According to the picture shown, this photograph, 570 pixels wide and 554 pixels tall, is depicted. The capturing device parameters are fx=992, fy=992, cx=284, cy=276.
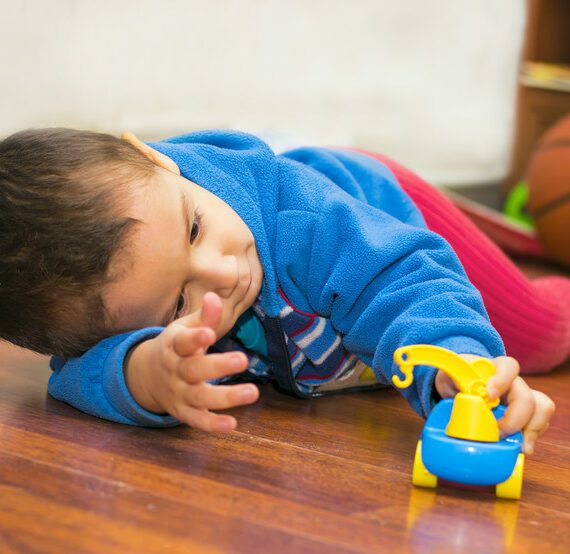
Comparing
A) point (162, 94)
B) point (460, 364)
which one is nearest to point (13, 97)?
Result: point (162, 94)

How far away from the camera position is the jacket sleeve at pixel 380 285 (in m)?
0.88

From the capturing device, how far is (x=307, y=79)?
238 centimetres

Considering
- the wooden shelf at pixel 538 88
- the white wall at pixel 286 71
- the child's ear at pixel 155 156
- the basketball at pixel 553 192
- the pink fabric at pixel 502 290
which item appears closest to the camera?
the child's ear at pixel 155 156

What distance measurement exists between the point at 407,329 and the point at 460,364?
9 cm

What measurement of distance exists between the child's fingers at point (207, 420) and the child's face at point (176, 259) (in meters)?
0.14

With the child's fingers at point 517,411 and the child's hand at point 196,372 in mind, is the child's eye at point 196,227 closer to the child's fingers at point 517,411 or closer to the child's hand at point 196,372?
the child's hand at point 196,372

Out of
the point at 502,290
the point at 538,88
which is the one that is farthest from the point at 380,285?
the point at 538,88

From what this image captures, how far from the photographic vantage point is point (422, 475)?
815mm

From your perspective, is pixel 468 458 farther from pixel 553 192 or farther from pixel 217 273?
pixel 553 192

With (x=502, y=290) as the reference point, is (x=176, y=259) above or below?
above

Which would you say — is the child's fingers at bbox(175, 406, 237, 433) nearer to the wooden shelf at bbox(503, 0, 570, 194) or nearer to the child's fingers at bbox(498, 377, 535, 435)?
the child's fingers at bbox(498, 377, 535, 435)

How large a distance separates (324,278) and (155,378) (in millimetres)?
235

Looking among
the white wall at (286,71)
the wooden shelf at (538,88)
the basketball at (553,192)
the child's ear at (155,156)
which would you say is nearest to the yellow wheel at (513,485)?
the child's ear at (155,156)

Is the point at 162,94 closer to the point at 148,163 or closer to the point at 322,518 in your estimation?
the point at 148,163
